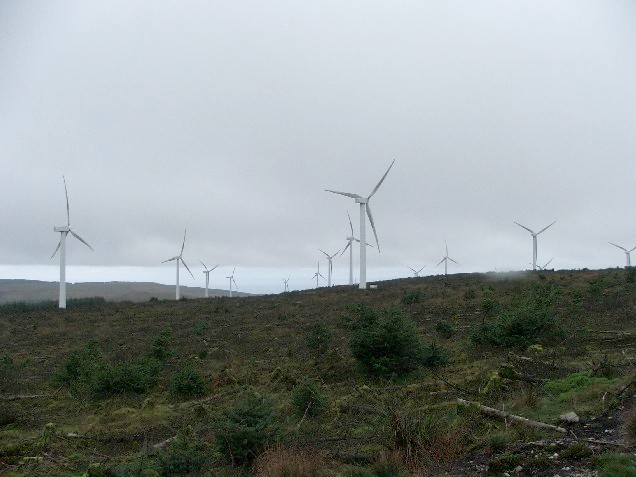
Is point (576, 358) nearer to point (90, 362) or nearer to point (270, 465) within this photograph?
point (270, 465)

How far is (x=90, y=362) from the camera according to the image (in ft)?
66.3

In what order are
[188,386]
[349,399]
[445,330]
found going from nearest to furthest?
[349,399] → [188,386] → [445,330]

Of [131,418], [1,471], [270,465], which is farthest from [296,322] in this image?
[270,465]

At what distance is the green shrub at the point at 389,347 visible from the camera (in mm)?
15164

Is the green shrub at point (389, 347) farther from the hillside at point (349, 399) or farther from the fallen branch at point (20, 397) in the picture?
the fallen branch at point (20, 397)

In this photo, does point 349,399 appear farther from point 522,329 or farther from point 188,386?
point 522,329

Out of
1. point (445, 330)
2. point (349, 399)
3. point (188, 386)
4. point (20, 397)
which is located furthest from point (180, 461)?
point (445, 330)

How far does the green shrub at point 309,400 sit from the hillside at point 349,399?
0.07 meters

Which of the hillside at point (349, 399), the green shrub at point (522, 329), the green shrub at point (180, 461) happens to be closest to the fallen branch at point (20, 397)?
the hillside at point (349, 399)

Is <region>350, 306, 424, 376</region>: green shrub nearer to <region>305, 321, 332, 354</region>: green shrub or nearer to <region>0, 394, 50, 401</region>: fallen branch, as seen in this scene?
<region>305, 321, 332, 354</region>: green shrub

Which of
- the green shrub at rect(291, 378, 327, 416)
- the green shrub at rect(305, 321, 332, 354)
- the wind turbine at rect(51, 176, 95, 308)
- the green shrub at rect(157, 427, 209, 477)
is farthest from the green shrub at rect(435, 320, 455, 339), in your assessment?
the wind turbine at rect(51, 176, 95, 308)

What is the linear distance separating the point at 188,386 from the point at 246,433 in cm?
845

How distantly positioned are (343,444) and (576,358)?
341 inches

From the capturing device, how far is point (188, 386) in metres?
16.4
